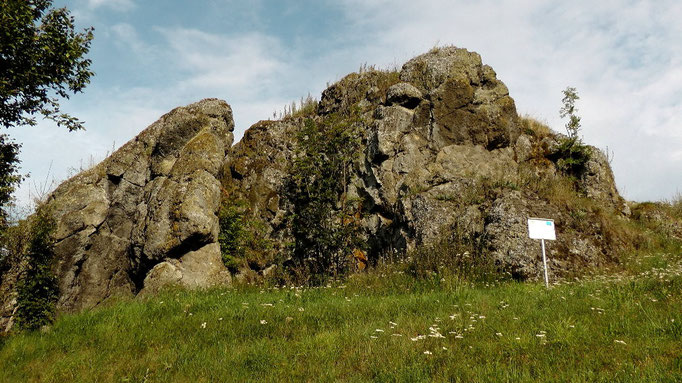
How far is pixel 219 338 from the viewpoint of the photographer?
643cm

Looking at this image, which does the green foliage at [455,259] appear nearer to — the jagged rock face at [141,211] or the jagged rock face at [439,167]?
the jagged rock face at [439,167]

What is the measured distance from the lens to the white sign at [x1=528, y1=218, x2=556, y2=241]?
9.81 metres

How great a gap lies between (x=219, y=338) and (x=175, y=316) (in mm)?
1823

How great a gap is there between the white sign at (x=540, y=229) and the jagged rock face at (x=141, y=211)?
9612 millimetres

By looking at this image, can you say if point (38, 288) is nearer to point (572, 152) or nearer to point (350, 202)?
point (350, 202)

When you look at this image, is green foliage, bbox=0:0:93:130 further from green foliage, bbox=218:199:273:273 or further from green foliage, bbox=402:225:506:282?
green foliage, bbox=402:225:506:282

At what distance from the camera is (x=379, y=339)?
5.79 meters

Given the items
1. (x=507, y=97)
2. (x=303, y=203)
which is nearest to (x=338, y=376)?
(x=303, y=203)

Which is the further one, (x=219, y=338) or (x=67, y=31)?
(x=67, y=31)

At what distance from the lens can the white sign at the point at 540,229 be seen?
9812 millimetres

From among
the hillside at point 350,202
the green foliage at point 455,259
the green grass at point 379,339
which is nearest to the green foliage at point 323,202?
the hillside at point 350,202

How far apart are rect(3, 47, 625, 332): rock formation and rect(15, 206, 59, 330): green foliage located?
10.3 ft

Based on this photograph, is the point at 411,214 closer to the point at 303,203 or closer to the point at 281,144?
the point at 303,203

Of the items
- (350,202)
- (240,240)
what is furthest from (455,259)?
(240,240)
